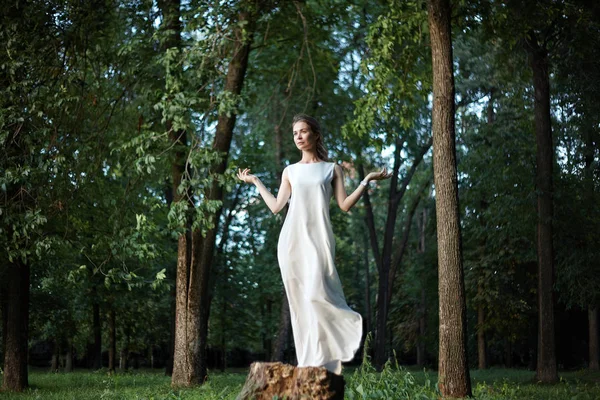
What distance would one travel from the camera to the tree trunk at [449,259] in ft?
33.3

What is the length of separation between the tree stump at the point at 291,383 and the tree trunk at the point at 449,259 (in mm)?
4179

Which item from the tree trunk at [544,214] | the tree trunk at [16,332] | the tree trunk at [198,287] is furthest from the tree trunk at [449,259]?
the tree trunk at [16,332]

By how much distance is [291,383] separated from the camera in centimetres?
643

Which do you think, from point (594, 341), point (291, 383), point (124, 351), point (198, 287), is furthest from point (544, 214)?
point (124, 351)

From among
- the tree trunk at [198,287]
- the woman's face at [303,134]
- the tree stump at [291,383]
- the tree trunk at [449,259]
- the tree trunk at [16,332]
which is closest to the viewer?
the tree stump at [291,383]

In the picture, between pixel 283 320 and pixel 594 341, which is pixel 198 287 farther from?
pixel 594 341

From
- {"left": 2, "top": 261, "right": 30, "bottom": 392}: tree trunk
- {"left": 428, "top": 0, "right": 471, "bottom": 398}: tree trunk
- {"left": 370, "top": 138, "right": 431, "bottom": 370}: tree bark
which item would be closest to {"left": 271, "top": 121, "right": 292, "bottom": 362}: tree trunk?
{"left": 370, "top": 138, "right": 431, "bottom": 370}: tree bark

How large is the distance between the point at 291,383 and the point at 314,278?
0.93m

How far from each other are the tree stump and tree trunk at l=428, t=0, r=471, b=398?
13.7 feet

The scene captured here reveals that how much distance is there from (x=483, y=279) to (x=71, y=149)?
701 inches

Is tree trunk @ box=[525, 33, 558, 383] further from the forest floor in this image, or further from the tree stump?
the tree stump

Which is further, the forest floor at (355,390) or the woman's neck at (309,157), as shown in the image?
the forest floor at (355,390)

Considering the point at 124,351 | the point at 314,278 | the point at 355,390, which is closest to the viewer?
the point at 314,278

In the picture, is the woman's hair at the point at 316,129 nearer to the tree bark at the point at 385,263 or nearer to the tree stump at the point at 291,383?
the tree stump at the point at 291,383
